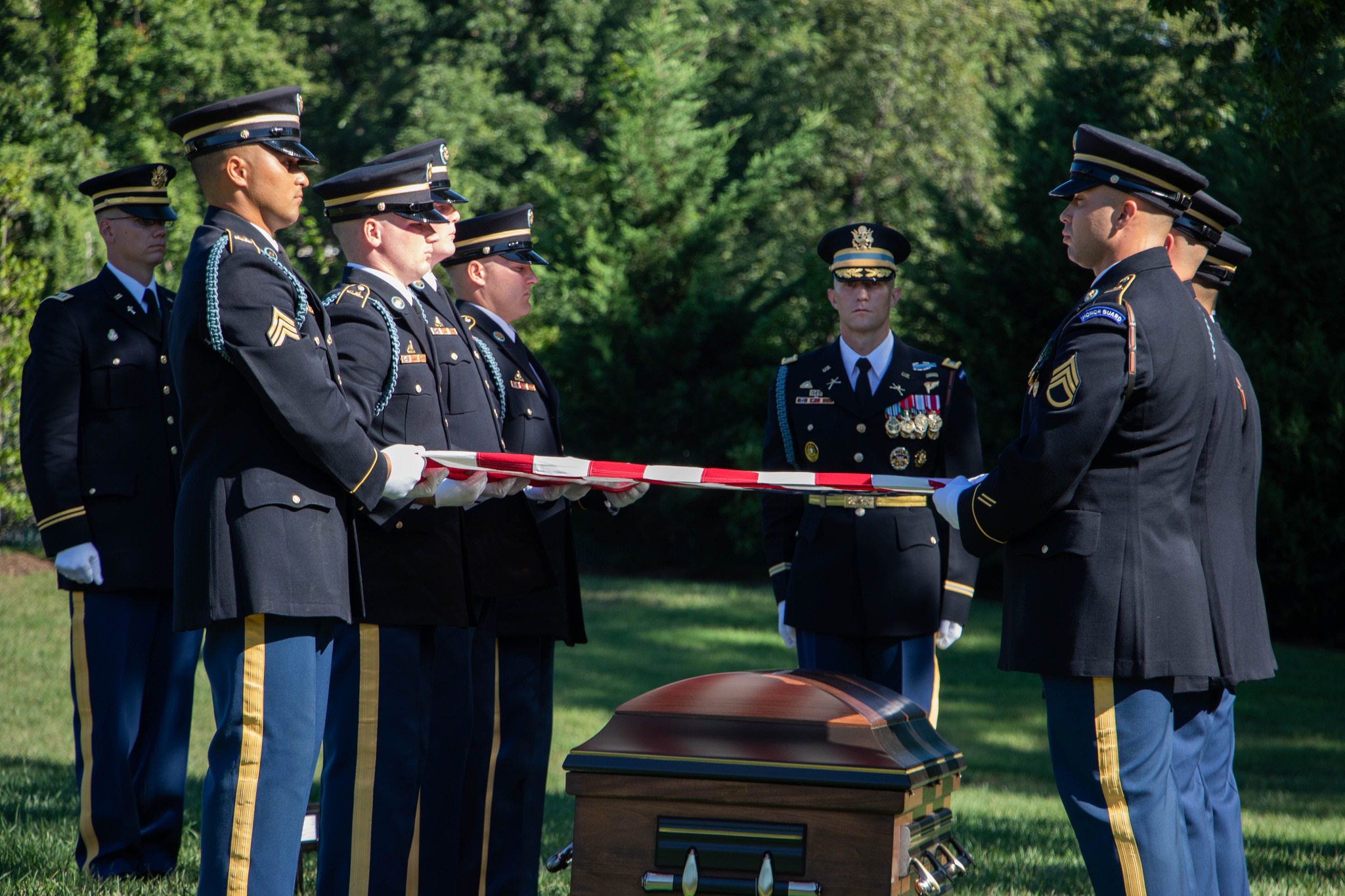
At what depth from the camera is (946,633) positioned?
482cm

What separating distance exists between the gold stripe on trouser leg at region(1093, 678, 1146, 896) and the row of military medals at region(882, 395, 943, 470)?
1.65 meters

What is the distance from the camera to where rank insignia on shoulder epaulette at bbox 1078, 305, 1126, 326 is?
3.33m

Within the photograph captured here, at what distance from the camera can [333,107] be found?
26125 mm

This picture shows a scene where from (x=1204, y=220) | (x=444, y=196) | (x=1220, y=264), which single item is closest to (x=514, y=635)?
(x=444, y=196)

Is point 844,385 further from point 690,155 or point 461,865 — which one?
point 690,155

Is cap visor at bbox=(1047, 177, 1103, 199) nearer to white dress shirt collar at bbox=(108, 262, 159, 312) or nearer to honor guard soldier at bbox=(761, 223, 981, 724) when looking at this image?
honor guard soldier at bbox=(761, 223, 981, 724)

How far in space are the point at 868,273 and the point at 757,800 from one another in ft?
8.26

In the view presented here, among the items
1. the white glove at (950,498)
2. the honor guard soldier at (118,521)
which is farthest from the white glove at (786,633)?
the honor guard soldier at (118,521)

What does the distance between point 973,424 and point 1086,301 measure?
152 cm

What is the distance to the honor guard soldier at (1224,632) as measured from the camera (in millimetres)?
3576

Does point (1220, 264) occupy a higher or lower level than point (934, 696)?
higher

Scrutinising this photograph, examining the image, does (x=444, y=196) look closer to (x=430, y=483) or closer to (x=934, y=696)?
(x=430, y=483)

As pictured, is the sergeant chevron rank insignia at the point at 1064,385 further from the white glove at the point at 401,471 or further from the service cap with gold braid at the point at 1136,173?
the white glove at the point at 401,471

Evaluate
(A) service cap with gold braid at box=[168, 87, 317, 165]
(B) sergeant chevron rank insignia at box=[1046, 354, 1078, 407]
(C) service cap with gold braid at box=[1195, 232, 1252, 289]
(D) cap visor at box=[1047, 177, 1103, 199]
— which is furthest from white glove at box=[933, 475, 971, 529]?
(A) service cap with gold braid at box=[168, 87, 317, 165]
